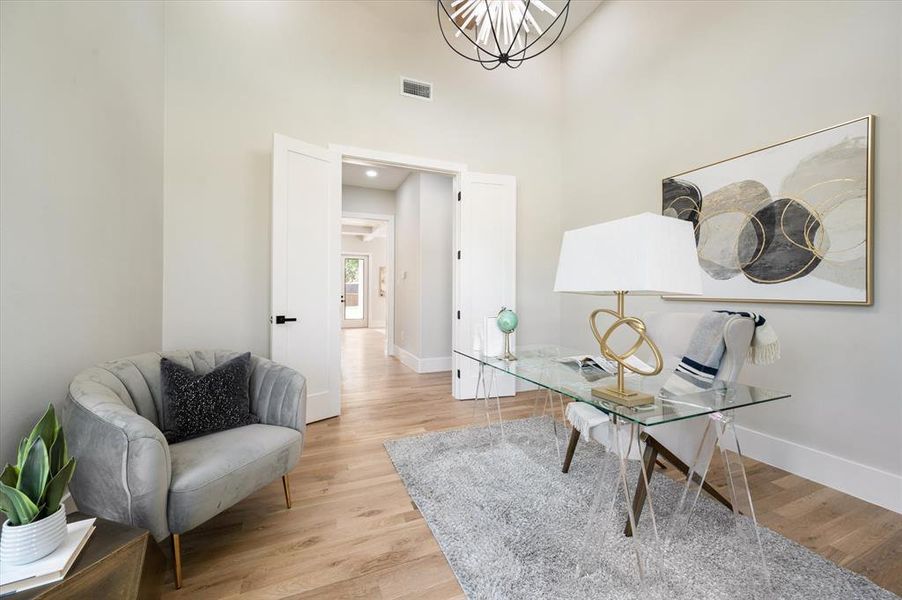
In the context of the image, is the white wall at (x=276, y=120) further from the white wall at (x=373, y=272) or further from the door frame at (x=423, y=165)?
the white wall at (x=373, y=272)

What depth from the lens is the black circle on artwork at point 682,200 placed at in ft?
8.91

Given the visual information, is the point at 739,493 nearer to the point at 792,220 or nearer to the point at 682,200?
the point at 792,220

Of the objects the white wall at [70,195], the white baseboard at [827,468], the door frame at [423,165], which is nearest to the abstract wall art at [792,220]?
the white baseboard at [827,468]

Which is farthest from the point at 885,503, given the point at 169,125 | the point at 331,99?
the point at 169,125

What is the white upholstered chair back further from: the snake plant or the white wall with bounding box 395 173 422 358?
the white wall with bounding box 395 173 422 358

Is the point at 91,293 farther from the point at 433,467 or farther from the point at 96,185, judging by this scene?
the point at 433,467

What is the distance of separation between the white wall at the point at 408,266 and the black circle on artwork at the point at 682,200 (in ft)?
10.2

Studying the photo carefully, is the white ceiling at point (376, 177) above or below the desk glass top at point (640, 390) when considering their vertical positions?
above

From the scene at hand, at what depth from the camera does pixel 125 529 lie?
1.10 m

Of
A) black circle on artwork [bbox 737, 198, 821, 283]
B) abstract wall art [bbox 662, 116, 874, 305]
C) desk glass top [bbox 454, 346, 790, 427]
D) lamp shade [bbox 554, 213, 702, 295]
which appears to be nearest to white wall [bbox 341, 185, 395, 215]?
desk glass top [bbox 454, 346, 790, 427]

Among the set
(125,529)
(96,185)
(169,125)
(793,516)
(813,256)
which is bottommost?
(793,516)

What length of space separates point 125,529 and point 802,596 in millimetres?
2287

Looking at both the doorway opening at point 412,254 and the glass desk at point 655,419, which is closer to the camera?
the glass desk at point 655,419

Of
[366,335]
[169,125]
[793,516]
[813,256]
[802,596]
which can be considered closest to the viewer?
[802,596]
